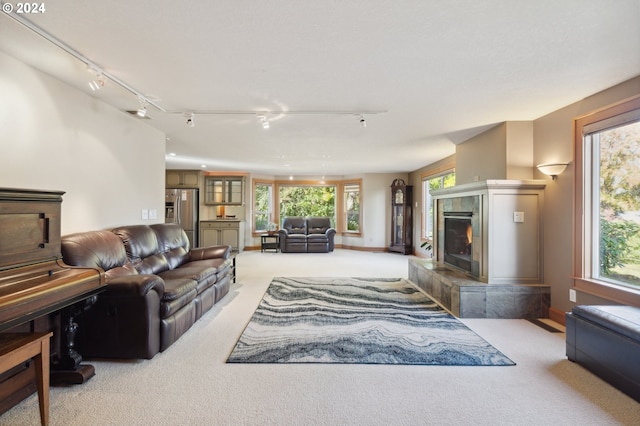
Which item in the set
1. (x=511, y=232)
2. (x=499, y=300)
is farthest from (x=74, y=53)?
(x=499, y=300)

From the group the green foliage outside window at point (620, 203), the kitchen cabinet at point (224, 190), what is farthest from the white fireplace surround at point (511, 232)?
the kitchen cabinet at point (224, 190)

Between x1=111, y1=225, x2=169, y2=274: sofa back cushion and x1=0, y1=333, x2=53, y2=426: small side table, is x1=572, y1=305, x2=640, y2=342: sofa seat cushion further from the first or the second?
x1=111, y1=225, x2=169, y2=274: sofa back cushion

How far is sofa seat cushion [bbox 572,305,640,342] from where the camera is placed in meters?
1.86

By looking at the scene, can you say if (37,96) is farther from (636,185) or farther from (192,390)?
(636,185)

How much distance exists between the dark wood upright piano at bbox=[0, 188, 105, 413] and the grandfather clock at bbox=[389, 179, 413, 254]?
724cm

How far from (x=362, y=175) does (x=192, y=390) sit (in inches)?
298

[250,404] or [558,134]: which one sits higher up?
[558,134]

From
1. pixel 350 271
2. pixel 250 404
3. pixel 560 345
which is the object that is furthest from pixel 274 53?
pixel 350 271

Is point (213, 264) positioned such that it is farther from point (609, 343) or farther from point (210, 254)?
point (609, 343)

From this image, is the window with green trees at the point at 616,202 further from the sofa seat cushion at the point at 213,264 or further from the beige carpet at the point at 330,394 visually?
the sofa seat cushion at the point at 213,264

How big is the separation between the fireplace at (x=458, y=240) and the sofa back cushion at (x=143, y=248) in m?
3.95

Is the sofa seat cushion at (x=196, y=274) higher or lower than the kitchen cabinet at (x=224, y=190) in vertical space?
lower

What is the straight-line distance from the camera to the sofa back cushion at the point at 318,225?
8.67m

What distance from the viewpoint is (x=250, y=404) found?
1762 mm
